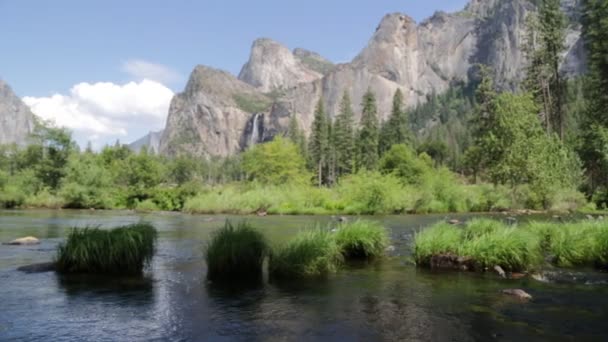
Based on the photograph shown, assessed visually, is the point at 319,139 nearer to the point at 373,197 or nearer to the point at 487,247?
the point at 373,197

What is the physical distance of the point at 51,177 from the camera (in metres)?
64.9

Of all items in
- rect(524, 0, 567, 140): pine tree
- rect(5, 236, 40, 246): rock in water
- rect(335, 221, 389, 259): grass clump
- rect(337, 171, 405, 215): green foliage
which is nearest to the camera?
rect(335, 221, 389, 259): grass clump

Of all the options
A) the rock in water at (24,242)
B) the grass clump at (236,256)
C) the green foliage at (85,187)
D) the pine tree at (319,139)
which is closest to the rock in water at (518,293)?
the grass clump at (236,256)

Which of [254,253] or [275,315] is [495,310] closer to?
[275,315]

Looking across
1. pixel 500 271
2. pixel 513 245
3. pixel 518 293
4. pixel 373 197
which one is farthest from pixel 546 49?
pixel 518 293

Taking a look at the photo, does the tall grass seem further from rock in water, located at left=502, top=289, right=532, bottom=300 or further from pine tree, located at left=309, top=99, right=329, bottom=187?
pine tree, located at left=309, top=99, right=329, bottom=187

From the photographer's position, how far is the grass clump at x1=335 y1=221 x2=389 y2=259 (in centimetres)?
1670

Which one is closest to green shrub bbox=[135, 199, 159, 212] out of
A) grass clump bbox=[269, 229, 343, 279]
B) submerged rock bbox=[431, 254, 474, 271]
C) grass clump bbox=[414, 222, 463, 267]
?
grass clump bbox=[269, 229, 343, 279]

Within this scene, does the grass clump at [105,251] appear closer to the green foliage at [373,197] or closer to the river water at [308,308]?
the river water at [308,308]

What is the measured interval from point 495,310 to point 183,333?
249 inches

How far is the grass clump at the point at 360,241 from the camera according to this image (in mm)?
16703

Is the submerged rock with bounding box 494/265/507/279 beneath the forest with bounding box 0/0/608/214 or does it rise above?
beneath

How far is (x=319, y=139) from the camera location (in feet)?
365

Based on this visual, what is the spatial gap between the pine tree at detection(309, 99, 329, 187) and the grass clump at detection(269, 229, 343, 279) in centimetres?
9305
